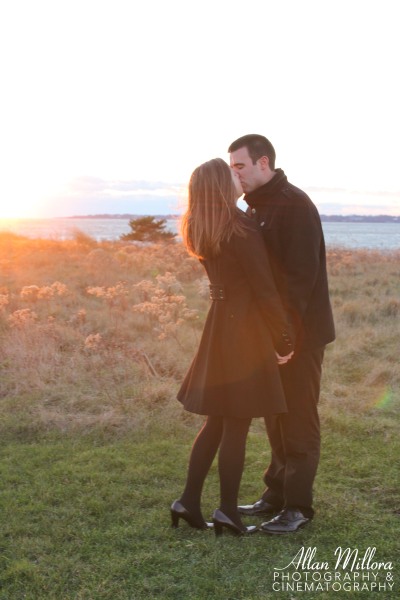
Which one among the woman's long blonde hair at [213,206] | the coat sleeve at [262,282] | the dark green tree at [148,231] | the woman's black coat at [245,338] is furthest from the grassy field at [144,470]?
the dark green tree at [148,231]

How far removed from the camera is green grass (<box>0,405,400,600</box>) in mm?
3045

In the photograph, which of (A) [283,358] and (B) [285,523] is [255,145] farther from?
(B) [285,523]

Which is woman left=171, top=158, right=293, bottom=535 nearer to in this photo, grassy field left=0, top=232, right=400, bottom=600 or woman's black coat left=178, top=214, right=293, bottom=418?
woman's black coat left=178, top=214, right=293, bottom=418

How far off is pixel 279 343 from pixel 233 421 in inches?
19.4

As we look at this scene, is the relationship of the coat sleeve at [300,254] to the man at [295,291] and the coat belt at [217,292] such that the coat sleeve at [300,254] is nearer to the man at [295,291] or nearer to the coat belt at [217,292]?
the man at [295,291]

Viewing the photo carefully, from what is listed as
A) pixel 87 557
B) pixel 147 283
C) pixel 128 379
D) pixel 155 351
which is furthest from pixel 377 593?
pixel 147 283

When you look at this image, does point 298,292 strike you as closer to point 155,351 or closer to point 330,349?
point 155,351

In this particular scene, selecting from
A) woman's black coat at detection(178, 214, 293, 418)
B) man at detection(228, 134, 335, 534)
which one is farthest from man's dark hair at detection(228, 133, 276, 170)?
woman's black coat at detection(178, 214, 293, 418)

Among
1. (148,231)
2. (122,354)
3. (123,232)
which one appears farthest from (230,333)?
(123,232)

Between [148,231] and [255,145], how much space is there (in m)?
32.3

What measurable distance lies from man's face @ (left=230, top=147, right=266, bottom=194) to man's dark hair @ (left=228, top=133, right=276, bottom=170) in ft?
0.06

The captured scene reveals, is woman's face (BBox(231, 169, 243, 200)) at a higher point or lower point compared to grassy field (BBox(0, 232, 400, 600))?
higher

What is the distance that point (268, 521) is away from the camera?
366cm

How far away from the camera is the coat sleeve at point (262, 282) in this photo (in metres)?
3.18
